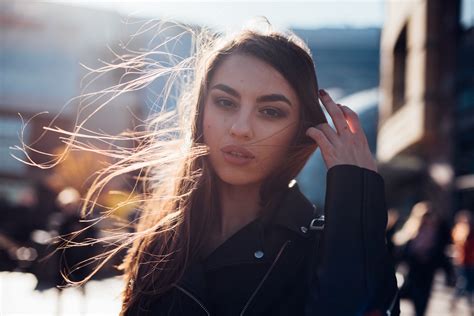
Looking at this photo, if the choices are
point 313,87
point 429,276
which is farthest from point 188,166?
point 429,276

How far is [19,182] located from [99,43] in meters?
8.68

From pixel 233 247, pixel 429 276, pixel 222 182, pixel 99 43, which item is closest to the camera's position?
pixel 233 247

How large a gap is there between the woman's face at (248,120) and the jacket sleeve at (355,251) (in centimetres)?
31

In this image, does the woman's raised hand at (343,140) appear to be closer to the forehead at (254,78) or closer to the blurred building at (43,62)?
the forehead at (254,78)

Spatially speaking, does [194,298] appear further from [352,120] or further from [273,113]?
[352,120]

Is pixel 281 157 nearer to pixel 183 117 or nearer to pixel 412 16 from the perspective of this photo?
pixel 183 117

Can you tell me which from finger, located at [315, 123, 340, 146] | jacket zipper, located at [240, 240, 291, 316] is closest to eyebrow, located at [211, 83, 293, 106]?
finger, located at [315, 123, 340, 146]

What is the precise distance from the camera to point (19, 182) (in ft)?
136

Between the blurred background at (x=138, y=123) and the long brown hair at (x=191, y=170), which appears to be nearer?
the long brown hair at (x=191, y=170)

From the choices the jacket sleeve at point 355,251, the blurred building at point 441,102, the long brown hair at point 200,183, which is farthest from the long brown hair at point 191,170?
the blurred building at point 441,102

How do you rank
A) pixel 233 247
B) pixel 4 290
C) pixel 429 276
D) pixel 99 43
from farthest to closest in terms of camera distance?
pixel 99 43 → pixel 4 290 → pixel 429 276 → pixel 233 247

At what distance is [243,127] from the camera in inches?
101

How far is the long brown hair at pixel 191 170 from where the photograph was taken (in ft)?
8.77

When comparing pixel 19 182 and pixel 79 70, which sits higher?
pixel 79 70
